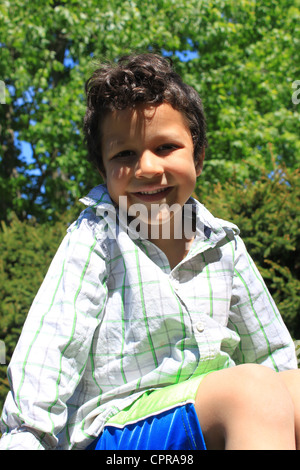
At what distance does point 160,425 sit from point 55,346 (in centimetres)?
35

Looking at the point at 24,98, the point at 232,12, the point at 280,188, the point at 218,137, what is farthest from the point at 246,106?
the point at 280,188

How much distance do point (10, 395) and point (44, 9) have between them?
280 inches

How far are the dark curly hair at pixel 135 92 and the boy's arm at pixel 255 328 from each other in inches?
21.0

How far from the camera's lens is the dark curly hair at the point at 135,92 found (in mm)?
1628

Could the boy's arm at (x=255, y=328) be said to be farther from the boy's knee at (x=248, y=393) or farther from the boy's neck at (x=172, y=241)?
the boy's knee at (x=248, y=393)

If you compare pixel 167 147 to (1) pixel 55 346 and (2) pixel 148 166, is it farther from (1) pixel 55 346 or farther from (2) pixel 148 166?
(1) pixel 55 346

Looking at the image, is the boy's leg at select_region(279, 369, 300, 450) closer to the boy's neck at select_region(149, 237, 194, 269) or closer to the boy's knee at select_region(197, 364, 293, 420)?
the boy's knee at select_region(197, 364, 293, 420)

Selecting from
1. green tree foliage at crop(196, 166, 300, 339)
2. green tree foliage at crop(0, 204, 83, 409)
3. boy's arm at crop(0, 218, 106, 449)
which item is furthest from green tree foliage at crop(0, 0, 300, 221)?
boy's arm at crop(0, 218, 106, 449)

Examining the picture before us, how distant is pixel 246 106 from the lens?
8.11m

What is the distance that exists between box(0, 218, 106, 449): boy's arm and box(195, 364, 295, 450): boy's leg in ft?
1.24

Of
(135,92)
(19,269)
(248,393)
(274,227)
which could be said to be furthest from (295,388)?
(19,269)

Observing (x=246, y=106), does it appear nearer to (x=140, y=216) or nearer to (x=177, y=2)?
(x=177, y=2)

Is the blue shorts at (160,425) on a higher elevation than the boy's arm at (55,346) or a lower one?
lower

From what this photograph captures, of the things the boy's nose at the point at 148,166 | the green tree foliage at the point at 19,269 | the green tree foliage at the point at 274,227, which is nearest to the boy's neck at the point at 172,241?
the boy's nose at the point at 148,166
